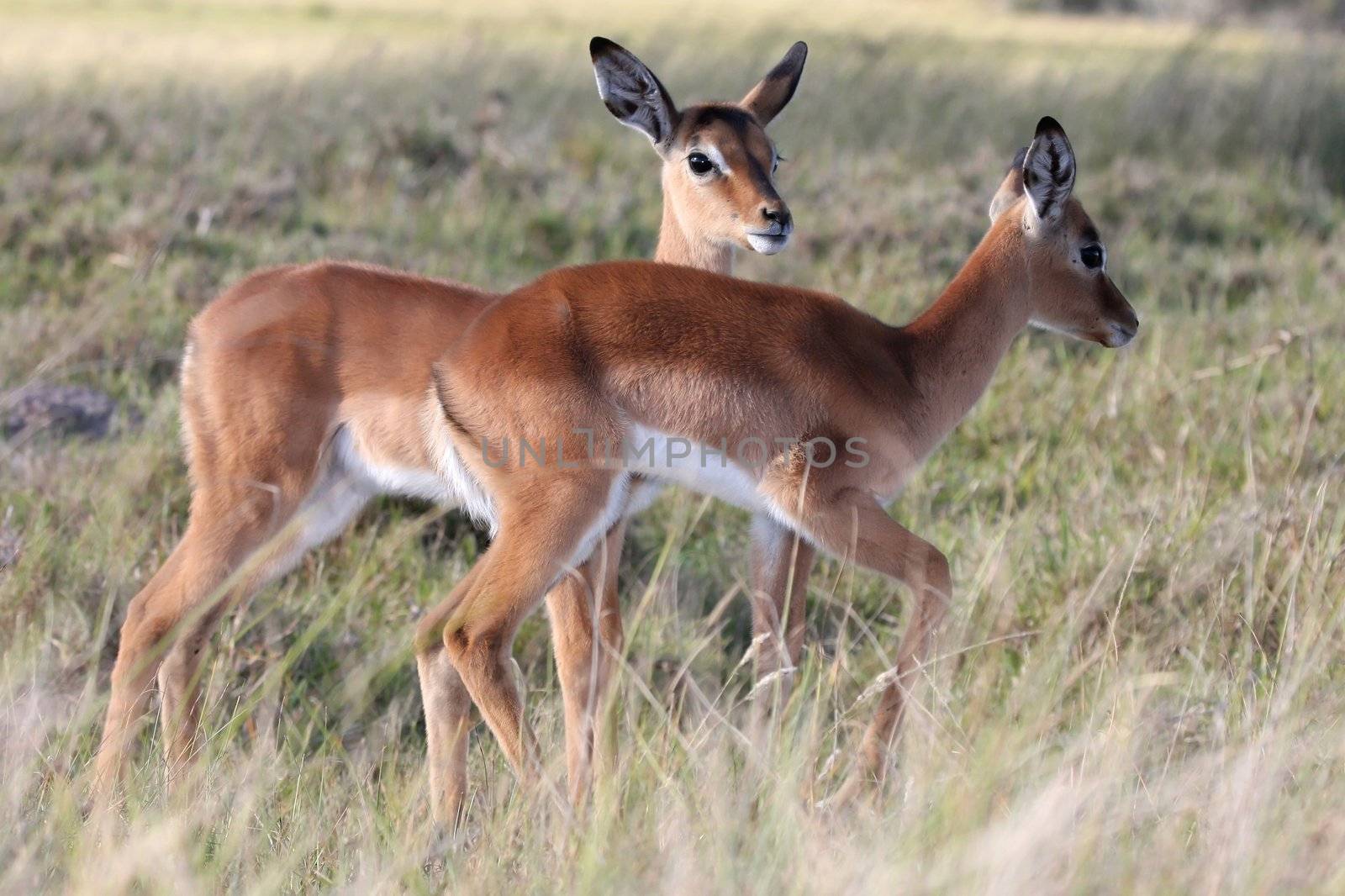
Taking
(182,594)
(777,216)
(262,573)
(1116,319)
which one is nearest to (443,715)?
(262,573)

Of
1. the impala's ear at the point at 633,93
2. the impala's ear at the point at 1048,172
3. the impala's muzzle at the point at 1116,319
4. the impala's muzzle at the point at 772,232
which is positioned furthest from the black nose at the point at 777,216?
the impala's muzzle at the point at 1116,319

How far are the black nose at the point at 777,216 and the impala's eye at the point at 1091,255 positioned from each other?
0.82 m

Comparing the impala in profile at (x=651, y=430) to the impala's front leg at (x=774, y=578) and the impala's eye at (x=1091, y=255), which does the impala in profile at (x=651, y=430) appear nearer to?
the impala's front leg at (x=774, y=578)

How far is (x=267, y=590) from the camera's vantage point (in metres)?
4.77

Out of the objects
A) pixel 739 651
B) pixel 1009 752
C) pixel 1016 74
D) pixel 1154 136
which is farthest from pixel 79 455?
pixel 1016 74

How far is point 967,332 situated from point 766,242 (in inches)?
28.4

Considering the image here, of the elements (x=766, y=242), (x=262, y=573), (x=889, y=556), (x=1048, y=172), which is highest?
(x=1048, y=172)

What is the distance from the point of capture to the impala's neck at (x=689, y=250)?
4910mm

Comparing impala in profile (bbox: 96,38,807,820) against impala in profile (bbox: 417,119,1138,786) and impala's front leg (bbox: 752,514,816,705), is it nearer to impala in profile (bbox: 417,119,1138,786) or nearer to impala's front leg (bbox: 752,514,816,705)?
impala in profile (bbox: 417,119,1138,786)

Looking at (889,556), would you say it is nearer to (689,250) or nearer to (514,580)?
(514,580)

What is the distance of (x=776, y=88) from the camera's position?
5418mm

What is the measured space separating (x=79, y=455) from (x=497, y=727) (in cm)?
230

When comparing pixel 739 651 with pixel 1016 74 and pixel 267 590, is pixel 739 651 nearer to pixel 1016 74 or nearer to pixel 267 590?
pixel 267 590

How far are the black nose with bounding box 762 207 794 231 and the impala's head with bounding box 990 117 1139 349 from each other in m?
0.63
